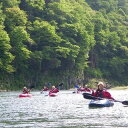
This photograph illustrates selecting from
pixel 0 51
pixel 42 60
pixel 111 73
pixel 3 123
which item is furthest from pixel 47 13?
pixel 3 123

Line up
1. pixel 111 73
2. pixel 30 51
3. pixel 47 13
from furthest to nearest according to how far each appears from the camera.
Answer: pixel 111 73, pixel 47 13, pixel 30 51

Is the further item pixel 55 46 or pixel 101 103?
pixel 55 46

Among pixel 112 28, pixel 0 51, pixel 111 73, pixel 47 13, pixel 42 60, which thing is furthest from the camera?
pixel 112 28

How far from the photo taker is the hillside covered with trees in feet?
271

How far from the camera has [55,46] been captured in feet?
300

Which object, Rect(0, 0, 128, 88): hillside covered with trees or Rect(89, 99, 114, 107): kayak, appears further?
Rect(0, 0, 128, 88): hillside covered with trees

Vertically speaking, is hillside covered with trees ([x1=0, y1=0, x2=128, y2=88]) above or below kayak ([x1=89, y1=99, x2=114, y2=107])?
above

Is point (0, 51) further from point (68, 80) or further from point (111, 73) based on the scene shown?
point (111, 73)

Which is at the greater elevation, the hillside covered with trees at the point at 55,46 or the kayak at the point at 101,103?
the hillside covered with trees at the point at 55,46

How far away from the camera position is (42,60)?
89875 millimetres

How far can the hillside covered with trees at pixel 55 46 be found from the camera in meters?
82.7

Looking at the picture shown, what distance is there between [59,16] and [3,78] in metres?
25.4

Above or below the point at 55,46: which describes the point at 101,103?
below

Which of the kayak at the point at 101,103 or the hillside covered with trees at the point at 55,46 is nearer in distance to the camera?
the kayak at the point at 101,103
